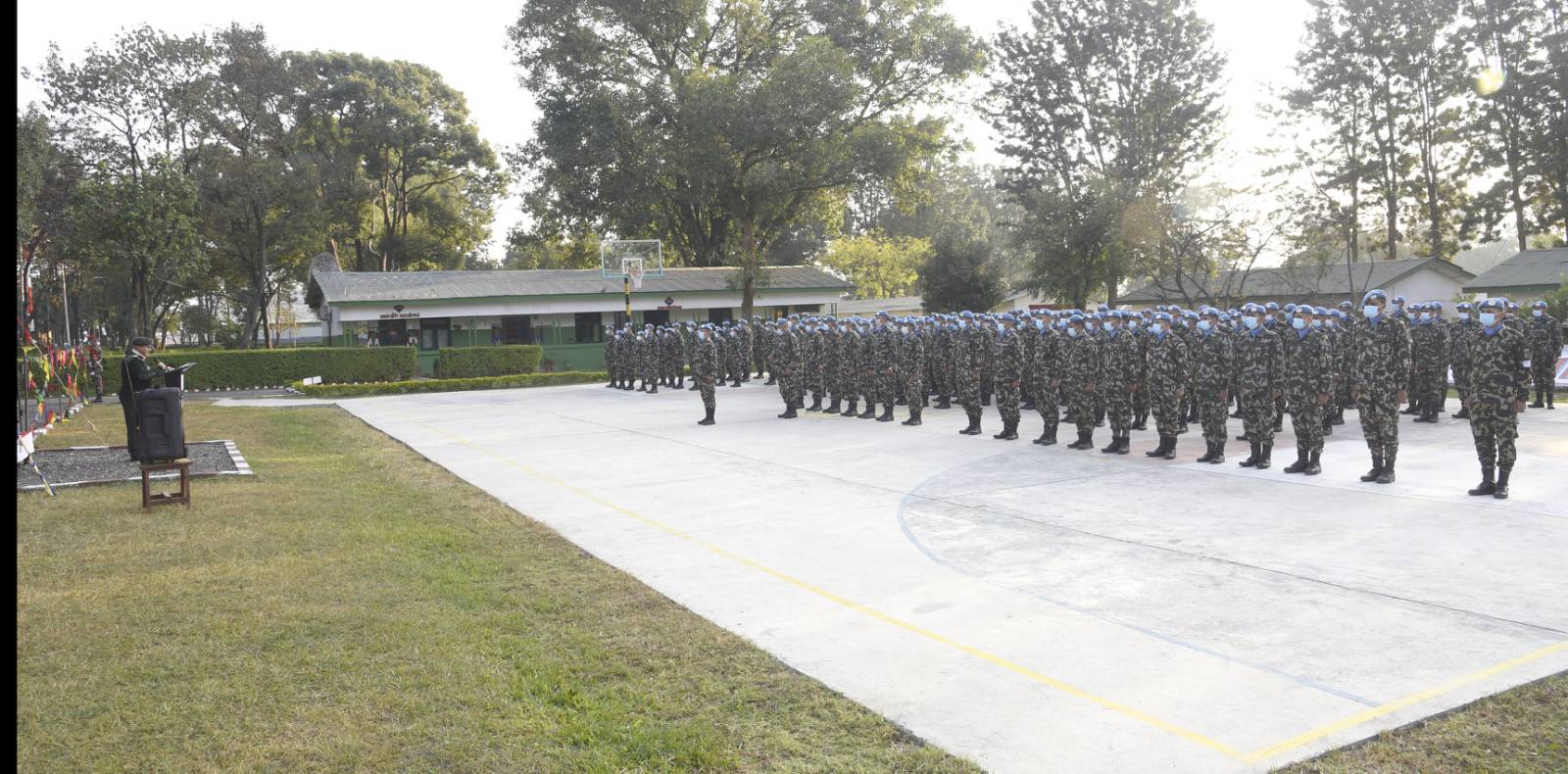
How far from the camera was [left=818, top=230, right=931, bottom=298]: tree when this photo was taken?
6181 cm

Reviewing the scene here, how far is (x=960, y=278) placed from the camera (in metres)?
42.4

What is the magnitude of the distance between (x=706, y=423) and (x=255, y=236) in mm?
38457

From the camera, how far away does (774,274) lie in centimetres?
4722

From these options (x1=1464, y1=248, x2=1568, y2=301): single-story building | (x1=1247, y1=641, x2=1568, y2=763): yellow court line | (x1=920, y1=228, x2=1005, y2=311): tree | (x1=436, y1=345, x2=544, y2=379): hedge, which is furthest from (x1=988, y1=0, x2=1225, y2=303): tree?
(x1=1247, y1=641, x2=1568, y2=763): yellow court line

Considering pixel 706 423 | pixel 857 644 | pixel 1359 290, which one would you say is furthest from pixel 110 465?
pixel 1359 290

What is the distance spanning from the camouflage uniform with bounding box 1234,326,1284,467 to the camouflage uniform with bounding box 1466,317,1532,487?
218cm

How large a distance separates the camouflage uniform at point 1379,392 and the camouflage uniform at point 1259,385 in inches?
39.3

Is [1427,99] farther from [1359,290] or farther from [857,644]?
[857,644]

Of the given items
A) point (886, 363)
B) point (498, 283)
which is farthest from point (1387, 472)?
point (498, 283)

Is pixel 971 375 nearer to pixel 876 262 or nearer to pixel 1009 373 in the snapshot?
pixel 1009 373

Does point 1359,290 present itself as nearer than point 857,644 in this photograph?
No

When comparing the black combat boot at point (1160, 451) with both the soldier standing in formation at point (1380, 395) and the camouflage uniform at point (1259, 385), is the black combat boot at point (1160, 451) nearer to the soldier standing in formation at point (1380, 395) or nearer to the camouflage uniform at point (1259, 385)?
the camouflage uniform at point (1259, 385)

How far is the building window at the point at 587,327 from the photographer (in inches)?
1670

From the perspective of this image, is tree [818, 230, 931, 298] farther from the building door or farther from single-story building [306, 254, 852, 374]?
the building door
